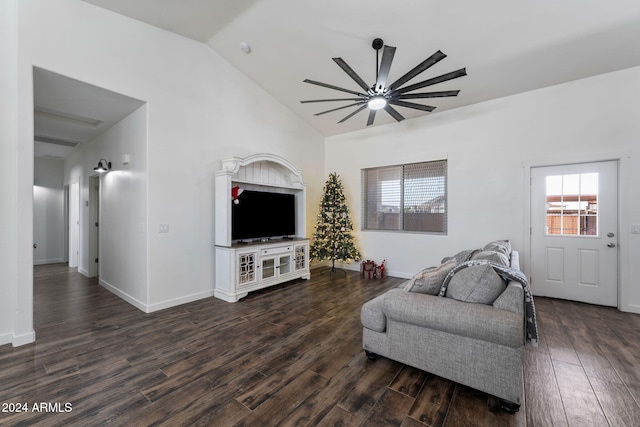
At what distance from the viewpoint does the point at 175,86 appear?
3.88 m

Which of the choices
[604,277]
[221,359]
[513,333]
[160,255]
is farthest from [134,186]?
[604,277]

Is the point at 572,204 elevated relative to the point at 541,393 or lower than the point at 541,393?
elevated

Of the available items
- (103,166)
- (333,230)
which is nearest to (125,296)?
(103,166)

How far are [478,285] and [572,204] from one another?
334 cm

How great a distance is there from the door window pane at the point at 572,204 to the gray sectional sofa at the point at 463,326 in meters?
2.70

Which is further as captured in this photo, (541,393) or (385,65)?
(385,65)

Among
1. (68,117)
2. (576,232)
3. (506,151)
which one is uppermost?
(68,117)

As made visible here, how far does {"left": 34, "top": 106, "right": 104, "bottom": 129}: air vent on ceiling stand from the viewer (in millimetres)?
3841

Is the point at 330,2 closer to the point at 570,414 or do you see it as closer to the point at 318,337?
the point at 318,337

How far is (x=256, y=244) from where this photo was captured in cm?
444

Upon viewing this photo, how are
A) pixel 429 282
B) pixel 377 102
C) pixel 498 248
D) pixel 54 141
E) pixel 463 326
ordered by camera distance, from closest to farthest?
pixel 463 326, pixel 429 282, pixel 377 102, pixel 498 248, pixel 54 141

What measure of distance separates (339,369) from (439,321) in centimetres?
93

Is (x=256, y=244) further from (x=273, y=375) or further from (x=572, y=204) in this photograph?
(x=572, y=204)

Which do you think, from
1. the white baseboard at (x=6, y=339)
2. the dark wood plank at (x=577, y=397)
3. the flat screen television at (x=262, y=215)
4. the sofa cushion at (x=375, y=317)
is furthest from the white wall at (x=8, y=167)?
the dark wood plank at (x=577, y=397)
